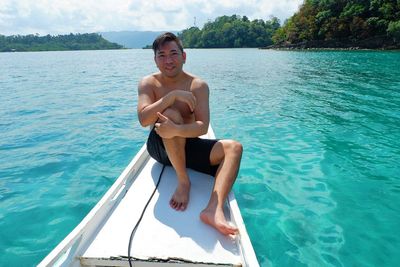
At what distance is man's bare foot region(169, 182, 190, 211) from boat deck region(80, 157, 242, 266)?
0.16 ft

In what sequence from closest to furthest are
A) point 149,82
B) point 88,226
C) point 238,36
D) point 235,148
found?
point 88,226
point 235,148
point 149,82
point 238,36

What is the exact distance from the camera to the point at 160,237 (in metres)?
2.48

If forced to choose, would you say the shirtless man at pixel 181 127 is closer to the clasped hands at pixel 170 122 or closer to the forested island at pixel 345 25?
the clasped hands at pixel 170 122

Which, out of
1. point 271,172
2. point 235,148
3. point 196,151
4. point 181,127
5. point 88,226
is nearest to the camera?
point 88,226

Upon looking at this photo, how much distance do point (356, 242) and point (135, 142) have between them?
16.9ft

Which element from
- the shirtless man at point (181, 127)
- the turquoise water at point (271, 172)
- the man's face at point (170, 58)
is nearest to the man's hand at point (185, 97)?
the shirtless man at point (181, 127)

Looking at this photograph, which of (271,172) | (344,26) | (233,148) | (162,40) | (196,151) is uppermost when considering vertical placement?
(162,40)

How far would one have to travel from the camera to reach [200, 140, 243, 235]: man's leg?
2537mm

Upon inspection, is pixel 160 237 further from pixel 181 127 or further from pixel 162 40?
pixel 162 40

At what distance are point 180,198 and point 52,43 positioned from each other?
154559mm

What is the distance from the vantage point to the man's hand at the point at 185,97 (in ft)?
10.6

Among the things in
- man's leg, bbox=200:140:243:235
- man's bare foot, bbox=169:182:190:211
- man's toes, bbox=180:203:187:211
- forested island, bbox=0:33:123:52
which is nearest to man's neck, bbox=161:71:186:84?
man's leg, bbox=200:140:243:235

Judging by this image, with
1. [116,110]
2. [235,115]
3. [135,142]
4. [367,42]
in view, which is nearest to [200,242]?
[135,142]

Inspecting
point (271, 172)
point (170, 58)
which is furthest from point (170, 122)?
point (271, 172)
